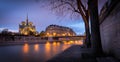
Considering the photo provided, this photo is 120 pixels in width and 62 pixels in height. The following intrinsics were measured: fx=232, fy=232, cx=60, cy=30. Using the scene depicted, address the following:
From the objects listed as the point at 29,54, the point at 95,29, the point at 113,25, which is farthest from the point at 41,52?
the point at 113,25

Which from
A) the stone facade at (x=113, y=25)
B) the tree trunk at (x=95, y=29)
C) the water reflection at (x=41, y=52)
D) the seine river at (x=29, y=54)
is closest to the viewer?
the stone facade at (x=113, y=25)

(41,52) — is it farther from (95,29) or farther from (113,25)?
(113,25)

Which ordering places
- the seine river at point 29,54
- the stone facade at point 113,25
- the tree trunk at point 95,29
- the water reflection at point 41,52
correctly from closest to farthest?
the stone facade at point 113,25
the tree trunk at point 95,29
the seine river at point 29,54
the water reflection at point 41,52

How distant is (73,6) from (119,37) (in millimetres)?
15098

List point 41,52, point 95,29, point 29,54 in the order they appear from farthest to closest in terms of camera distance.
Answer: point 41,52, point 29,54, point 95,29

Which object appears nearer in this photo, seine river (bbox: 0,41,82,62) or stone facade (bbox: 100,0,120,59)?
stone facade (bbox: 100,0,120,59)

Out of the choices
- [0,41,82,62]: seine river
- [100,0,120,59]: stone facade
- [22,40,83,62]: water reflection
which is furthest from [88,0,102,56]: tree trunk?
[22,40,83,62]: water reflection

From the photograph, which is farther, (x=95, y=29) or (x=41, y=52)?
(x=41, y=52)

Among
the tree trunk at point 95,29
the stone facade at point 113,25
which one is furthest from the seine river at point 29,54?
the stone facade at point 113,25

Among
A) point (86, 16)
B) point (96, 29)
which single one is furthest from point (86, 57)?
point (86, 16)

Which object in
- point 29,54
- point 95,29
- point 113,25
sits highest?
point 113,25

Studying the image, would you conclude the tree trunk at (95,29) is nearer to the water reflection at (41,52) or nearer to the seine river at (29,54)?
the seine river at (29,54)

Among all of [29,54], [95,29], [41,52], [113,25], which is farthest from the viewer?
[41,52]

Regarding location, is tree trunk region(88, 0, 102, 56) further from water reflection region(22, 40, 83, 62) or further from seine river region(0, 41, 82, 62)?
water reflection region(22, 40, 83, 62)
